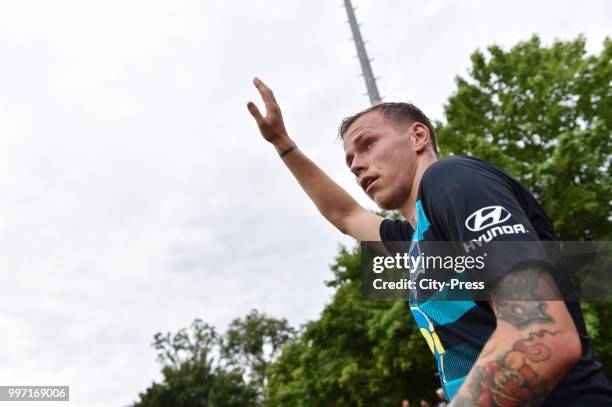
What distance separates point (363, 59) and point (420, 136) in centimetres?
1364

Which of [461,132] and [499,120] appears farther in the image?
[461,132]

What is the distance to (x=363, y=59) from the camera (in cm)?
1515

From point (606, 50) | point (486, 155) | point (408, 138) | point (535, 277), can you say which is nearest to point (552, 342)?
point (535, 277)

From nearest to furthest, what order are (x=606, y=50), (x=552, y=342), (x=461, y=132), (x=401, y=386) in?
(x=552, y=342), (x=606, y=50), (x=461, y=132), (x=401, y=386)

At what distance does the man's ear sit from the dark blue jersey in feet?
1.54

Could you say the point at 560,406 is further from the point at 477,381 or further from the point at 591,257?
the point at 591,257

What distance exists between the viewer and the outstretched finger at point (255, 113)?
9.73 feet

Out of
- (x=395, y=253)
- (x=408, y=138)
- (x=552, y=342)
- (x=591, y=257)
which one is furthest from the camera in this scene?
(x=591, y=257)

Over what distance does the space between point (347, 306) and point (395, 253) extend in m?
18.8

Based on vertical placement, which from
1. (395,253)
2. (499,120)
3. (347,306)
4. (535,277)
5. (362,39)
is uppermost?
(362,39)

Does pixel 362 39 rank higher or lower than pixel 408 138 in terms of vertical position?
higher

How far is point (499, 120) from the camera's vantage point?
602 inches

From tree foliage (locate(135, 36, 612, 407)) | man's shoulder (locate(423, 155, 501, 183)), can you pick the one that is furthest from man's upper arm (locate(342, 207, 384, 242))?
tree foliage (locate(135, 36, 612, 407))

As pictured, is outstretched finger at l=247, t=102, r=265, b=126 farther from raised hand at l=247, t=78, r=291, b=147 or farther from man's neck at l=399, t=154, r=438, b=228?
man's neck at l=399, t=154, r=438, b=228
